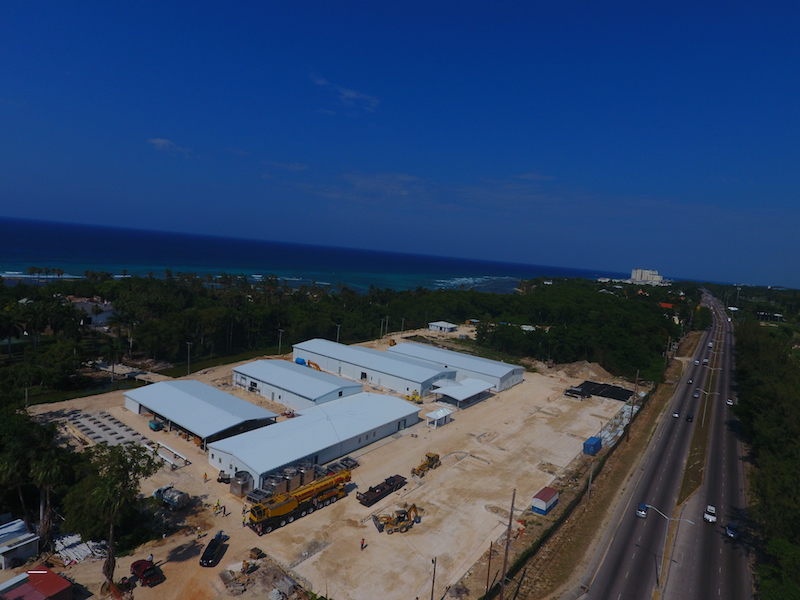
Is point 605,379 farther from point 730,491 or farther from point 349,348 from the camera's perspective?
point 349,348

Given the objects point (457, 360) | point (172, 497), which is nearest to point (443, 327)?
point (457, 360)

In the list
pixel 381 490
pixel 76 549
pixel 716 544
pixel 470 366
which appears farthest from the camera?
pixel 470 366

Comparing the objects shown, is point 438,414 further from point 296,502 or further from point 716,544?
point 716,544

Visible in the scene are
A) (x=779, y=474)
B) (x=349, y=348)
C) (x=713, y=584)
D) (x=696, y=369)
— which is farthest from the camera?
(x=696, y=369)

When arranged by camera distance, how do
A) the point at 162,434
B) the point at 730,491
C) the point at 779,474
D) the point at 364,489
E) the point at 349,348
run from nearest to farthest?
the point at 779,474 → the point at 364,489 → the point at 730,491 → the point at 162,434 → the point at 349,348

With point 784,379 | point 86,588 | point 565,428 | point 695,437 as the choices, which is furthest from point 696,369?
point 86,588

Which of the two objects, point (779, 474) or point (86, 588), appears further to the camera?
point (779, 474)

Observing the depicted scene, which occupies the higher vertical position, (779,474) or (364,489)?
(779,474)

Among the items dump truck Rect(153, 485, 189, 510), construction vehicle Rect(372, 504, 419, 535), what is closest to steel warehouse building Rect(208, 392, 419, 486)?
dump truck Rect(153, 485, 189, 510)
